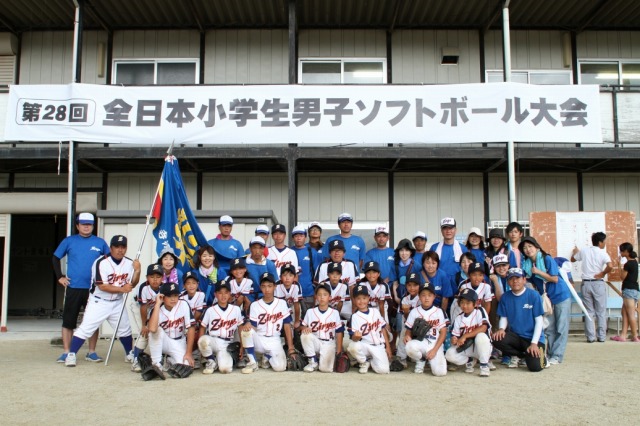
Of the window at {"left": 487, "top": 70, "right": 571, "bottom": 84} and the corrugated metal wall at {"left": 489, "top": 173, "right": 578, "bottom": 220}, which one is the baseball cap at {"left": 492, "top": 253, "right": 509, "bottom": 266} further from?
the window at {"left": 487, "top": 70, "right": 571, "bottom": 84}

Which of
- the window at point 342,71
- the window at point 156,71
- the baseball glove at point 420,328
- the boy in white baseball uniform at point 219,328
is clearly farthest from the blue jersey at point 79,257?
the window at point 342,71

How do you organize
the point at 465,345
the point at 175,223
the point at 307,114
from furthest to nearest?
the point at 307,114 → the point at 175,223 → the point at 465,345

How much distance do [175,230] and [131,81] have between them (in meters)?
5.58

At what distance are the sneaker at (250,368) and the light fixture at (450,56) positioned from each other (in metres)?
8.10

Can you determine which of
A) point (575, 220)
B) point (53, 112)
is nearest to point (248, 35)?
point (53, 112)

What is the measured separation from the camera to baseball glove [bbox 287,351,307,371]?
6.36m

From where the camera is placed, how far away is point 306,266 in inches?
294

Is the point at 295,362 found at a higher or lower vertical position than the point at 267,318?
lower

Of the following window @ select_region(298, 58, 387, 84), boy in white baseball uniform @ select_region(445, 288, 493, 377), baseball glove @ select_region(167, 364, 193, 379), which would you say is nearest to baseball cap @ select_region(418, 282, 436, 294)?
boy in white baseball uniform @ select_region(445, 288, 493, 377)

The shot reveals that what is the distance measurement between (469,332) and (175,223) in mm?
4155

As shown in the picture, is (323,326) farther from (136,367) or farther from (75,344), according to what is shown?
(75,344)

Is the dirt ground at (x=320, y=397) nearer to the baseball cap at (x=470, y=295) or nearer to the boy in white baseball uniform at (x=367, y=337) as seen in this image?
the boy in white baseball uniform at (x=367, y=337)

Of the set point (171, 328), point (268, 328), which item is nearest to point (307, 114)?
point (268, 328)

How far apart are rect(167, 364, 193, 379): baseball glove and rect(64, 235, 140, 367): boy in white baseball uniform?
3.84 ft
